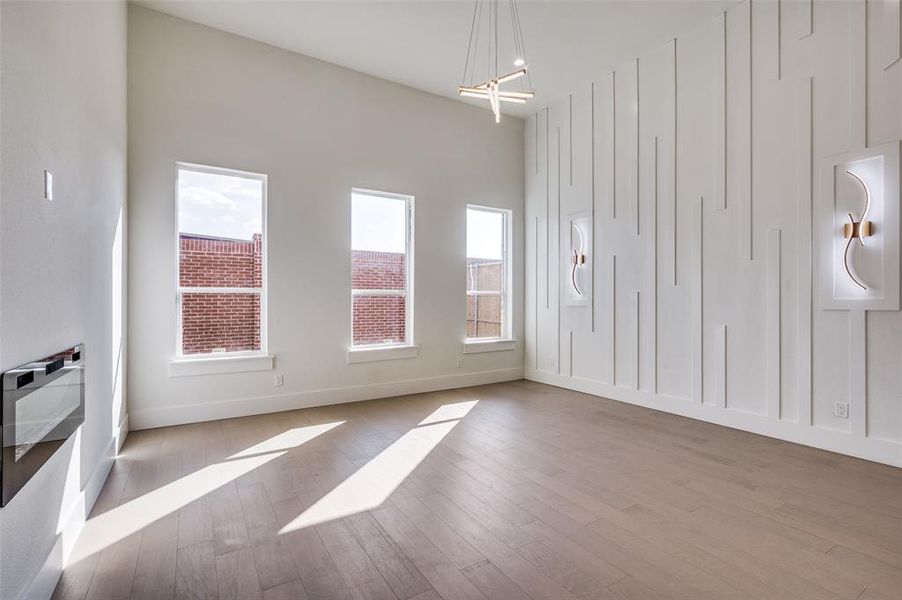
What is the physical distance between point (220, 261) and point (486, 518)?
363 centimetres

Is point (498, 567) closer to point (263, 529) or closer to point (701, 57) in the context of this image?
point (263, 529)

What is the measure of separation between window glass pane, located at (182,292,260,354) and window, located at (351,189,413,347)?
3.64ft

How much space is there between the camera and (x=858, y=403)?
11.3 feet

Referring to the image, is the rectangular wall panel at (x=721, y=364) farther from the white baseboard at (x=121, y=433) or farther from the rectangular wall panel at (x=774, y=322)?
the white baseboard at (x=121, y=433)

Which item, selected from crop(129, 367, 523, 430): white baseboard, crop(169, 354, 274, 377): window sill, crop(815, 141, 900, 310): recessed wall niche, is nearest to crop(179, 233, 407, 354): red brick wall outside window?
crop(169, 354, 274, 377): window sill

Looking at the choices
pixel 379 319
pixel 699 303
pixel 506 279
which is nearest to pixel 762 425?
pixel 699 303

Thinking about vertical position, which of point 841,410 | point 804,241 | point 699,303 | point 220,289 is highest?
point 804,241

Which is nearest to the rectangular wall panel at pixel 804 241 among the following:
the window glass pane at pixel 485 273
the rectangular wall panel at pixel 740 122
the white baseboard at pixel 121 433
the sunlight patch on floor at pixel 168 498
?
the rectangular wall panel at pixel 740 122

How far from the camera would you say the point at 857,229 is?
11.3 ft

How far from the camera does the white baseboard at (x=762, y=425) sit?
3352mm

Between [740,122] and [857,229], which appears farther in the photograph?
[740,122]

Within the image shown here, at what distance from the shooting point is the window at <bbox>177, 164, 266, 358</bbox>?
14.4ft

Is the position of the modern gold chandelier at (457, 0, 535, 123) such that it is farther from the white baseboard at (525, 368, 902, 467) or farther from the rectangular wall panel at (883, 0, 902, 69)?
the white baseboard at (525, 368, 902, 467)

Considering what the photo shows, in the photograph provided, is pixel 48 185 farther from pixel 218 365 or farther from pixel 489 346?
pixel 489 346
